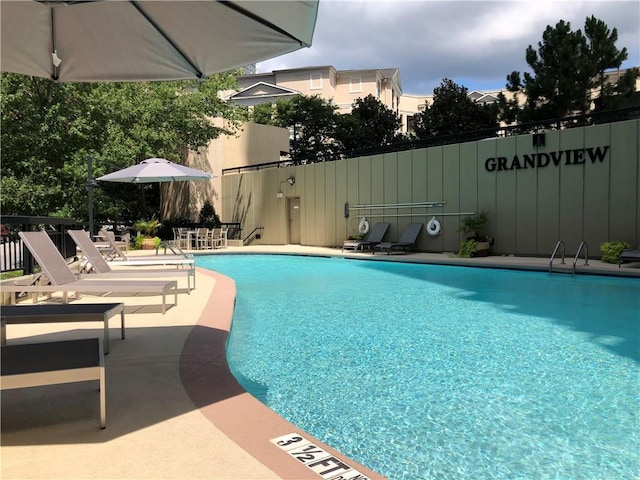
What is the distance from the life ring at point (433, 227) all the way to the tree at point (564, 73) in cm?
722

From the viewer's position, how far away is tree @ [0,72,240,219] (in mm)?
15016

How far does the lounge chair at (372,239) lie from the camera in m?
14.3

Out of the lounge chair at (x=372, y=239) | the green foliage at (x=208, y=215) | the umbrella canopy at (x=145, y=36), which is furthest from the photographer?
the green foliage at (x=208, y=215)

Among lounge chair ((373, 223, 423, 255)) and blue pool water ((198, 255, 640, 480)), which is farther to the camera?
lounge chair ((373, 223, 423, 255))

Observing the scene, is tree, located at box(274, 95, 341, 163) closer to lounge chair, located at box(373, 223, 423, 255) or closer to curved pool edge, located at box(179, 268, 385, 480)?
lounge chair, located at box(373, 223, 423, 255)

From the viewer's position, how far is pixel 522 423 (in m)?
2.98

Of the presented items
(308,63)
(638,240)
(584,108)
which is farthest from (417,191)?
(308,63)

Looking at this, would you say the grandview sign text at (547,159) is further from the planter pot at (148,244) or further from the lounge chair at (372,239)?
the planter pot at (148,244)

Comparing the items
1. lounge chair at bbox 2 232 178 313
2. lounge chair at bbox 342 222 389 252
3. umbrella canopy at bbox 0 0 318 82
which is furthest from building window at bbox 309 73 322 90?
umbrella canopy at bbox 0 0 318 82

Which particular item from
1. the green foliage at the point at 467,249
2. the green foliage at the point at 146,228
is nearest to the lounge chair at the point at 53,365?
the green foliage at the point at 467,249

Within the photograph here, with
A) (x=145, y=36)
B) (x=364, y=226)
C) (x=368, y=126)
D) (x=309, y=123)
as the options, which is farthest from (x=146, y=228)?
(x=368, y=126)

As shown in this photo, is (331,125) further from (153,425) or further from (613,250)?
(153,425)

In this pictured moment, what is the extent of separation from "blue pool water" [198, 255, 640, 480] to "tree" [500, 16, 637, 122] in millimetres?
11741

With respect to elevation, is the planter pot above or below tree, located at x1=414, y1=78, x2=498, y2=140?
below
